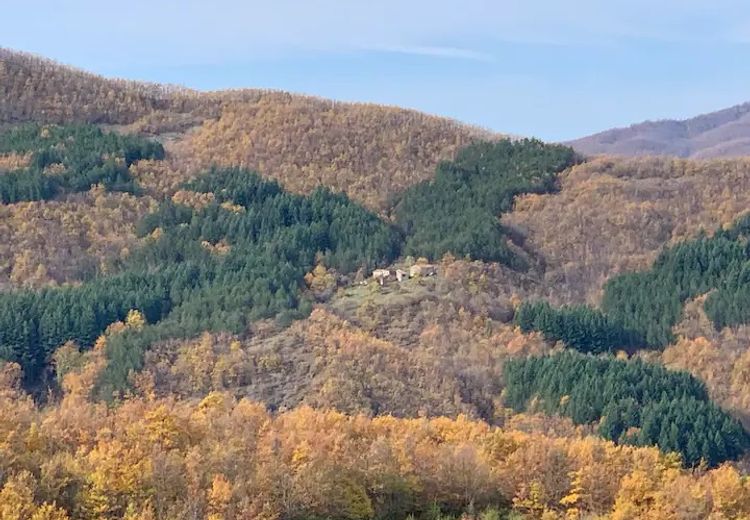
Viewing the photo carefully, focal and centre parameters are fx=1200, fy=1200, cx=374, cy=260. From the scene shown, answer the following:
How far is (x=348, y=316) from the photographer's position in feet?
344

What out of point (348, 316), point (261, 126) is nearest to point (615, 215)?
point (348, 316)

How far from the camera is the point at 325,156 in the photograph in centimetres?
14262

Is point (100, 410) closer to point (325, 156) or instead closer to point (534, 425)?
point (534, 425)

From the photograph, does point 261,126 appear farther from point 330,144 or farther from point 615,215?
point 615,215

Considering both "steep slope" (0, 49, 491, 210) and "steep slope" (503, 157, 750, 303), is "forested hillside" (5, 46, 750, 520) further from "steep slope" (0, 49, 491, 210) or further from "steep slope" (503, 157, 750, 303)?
"steep slope" (0, 49, 491, 210)

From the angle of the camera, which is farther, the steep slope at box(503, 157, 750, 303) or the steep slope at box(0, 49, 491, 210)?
the steep slope at box(0, 49, 491, 210)

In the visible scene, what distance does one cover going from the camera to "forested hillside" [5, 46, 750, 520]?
6231cm

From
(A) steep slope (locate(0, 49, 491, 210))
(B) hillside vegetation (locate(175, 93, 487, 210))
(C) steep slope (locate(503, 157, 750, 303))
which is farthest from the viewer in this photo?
(A) steep slope (locate(0, 49, 491, 210))

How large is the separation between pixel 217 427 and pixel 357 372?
2664 centimetres

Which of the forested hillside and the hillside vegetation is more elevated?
the hillside vegetation

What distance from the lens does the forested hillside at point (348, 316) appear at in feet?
204

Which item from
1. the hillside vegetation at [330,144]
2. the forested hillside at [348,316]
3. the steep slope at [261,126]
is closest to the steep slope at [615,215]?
the forested hillside at [348,316]

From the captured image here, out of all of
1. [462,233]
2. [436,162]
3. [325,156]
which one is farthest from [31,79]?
[462,233]

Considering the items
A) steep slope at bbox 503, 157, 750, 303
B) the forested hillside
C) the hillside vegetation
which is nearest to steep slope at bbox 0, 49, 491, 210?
the hillside vegetation
